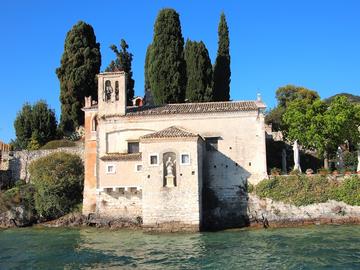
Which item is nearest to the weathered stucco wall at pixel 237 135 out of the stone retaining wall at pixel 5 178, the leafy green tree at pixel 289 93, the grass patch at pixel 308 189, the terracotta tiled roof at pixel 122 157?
the grass patch at pixel 308 189

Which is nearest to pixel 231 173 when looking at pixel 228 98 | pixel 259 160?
pixel 259 160

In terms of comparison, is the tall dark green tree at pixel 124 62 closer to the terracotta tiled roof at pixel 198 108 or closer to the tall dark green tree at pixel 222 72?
the tall dark green tree at pixel 222 72

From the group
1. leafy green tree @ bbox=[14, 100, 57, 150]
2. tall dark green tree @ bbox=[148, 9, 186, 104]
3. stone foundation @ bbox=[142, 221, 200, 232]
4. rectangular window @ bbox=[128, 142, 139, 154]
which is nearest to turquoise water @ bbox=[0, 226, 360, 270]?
stone foundation @ bbox=[142, 221, 200, 232]

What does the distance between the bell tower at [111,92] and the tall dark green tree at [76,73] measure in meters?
9.13

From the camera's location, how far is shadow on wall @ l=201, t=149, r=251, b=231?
87.0 feet

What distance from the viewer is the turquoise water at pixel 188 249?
54.1 ft

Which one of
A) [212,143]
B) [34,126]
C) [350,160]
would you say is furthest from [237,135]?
[34,126]

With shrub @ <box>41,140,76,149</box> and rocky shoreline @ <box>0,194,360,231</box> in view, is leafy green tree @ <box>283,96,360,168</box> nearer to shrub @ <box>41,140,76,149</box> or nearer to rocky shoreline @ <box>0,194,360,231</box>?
rocky shoreline @ <box>0,194,360,231</box>

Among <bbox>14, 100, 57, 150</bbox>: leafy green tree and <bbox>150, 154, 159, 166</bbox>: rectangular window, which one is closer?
<bbox>150, 154, 159, 166</bbox>: rectangular window

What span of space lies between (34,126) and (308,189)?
24183mm

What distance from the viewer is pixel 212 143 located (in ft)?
90.7

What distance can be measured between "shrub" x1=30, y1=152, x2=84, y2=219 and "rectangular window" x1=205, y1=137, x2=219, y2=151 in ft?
28.9

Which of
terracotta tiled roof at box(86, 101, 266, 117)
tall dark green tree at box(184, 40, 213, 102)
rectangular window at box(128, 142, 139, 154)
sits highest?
tall dark green tree at box(184, 40, 213, 102)

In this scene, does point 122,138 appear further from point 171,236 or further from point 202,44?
point 202,44
